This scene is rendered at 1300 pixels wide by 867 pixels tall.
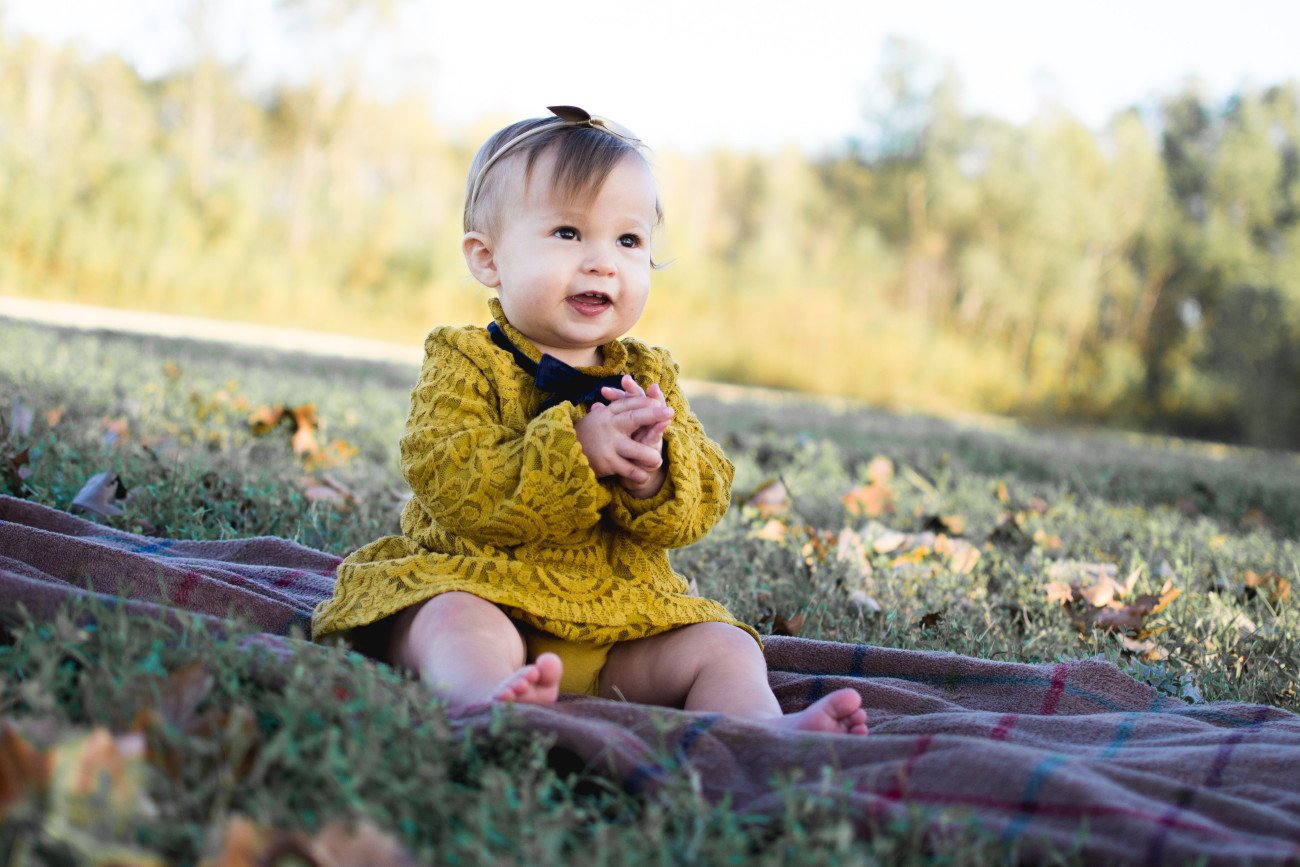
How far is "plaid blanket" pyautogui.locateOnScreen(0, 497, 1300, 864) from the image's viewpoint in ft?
4.34

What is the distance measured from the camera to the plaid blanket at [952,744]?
1.32m

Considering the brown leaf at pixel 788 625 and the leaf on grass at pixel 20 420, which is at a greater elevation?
the leaf on grass at pixel 20 420

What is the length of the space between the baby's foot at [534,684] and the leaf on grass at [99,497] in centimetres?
162

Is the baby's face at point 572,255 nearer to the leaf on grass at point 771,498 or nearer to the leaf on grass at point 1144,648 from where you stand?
the leaf on grass at point 1144,648

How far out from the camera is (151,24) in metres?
19.7

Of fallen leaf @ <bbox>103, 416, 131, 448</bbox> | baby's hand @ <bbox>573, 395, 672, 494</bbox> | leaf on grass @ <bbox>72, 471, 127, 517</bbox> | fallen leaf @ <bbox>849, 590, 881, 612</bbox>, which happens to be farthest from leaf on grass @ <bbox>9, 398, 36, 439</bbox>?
fallen leaf @ <bbox>849, 590, 881, 612</bbox>

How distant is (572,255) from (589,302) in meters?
0.09

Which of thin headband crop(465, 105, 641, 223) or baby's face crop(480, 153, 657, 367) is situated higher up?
thin headband crop(465, 105, 641, 223)

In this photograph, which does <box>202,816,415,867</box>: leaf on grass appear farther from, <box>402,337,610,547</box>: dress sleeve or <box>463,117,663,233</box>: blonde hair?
<box>463,117,663,233</box>: blonde hair

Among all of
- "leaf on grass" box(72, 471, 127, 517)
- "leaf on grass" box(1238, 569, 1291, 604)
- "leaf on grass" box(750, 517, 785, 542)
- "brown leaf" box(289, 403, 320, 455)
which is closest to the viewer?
"leaf on grass" box(72, 471, 127, 517)

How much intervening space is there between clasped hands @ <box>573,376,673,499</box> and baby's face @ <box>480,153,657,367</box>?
21 centimetres

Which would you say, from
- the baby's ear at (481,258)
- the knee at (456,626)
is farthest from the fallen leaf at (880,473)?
the knee at (456,626)

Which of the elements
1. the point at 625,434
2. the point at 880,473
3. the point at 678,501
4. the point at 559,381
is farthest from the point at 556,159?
the point at 880,473

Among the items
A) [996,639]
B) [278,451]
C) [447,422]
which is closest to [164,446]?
[278,451]
